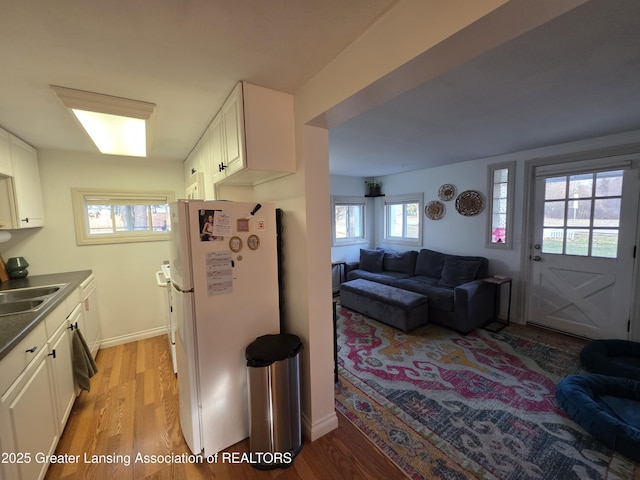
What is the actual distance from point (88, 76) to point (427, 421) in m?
3.11

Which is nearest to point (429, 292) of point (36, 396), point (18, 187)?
point (36, 396)

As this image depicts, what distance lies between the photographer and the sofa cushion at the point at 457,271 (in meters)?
3.69

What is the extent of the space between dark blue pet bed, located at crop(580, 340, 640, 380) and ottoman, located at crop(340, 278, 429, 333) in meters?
1.57

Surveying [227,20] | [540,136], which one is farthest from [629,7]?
[540,136]

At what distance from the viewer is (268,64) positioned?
4.64 feet

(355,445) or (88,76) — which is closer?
(88,76)

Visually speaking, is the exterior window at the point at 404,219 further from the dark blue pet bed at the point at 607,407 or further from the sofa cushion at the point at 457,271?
the dark blue pet bed at the point at 607,407

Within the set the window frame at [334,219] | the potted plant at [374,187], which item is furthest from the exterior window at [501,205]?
the window frame at [334,219]

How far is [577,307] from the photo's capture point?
3.19 metres

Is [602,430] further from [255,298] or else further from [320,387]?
[255,298]

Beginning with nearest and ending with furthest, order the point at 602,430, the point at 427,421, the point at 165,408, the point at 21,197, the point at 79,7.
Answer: the point at 79,7, the point at 602,430, the point at 427,421, the point at 165,408, the point at 21,197

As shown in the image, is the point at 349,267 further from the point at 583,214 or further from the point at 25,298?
the point at 25,298

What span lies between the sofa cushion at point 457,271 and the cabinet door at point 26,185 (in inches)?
187

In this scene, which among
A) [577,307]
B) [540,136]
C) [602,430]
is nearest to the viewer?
[602,430]
